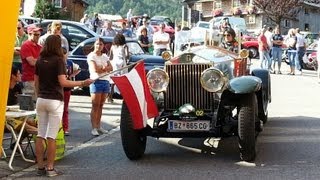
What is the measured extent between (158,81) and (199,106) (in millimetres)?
663

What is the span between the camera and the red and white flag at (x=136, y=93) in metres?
7.36

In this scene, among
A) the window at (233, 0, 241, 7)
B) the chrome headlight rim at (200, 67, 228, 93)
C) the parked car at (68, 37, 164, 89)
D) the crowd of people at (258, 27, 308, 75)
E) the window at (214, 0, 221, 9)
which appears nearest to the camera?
the chrome headlight rim at (200, 67, 228, 93)

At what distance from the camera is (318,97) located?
1527cm

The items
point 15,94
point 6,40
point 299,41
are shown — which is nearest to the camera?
point 6,40

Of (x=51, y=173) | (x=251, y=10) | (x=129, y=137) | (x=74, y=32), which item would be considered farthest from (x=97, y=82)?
(x=251, y=10)

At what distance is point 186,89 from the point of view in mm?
7969

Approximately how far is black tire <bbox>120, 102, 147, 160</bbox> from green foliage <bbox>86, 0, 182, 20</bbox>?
319 feet

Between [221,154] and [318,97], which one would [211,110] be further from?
[318,97]

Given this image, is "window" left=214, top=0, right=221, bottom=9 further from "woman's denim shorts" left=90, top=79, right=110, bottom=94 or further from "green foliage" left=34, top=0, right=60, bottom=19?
"woman's denim shorts" left=90, top=79, right=110, bottom=94

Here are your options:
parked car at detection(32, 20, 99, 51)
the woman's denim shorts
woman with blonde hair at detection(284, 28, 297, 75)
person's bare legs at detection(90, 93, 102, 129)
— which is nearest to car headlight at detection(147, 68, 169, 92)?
the woman's denim shorts

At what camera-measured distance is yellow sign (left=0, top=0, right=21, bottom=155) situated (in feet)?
17.4

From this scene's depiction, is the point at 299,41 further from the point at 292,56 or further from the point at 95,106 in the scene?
the point at 95,106

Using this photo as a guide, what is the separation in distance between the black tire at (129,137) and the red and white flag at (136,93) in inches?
4.2

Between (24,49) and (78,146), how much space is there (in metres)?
1.79
